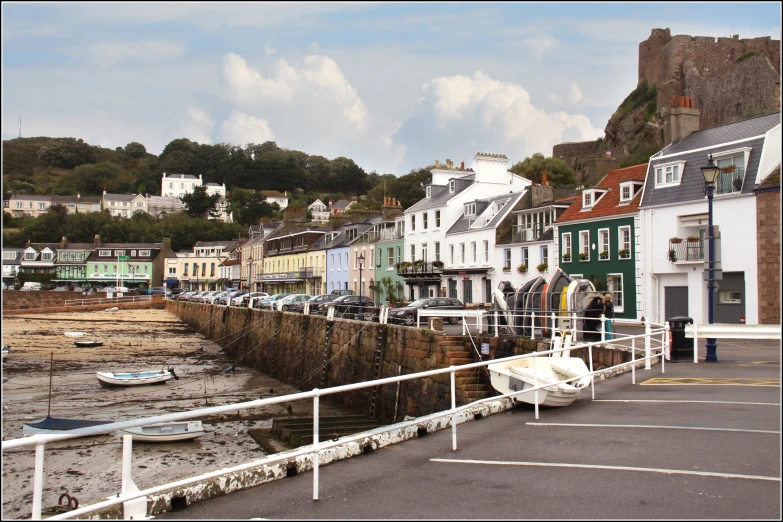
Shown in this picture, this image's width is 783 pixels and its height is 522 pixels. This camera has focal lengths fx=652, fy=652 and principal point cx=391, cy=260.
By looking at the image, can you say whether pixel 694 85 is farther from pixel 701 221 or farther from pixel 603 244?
pixel 701 221

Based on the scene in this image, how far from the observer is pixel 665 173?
3166 centimetres

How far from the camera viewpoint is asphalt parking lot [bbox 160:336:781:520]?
5984 millimetres

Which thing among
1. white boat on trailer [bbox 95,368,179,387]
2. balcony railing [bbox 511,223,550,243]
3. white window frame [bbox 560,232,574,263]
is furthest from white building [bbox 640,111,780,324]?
white boat on trailer [bbox 95,368,179,387]

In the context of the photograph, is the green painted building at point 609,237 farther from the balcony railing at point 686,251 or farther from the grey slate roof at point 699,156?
the balcony railing at point 686,251

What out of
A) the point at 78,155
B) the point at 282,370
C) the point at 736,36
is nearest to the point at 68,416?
the point at 282,370

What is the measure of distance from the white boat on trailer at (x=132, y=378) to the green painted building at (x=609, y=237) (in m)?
21.7

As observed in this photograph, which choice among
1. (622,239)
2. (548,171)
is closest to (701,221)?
(622,239)

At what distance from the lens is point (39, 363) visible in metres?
35.2

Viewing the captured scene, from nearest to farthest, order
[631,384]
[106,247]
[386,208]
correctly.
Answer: [631,384] < [386,208] < [106,247]

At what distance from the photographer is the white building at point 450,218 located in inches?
1763

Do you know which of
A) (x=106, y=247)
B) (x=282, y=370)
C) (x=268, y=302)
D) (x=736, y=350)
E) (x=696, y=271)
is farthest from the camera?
(x=106, y=247)

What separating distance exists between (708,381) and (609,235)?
69.7 feet

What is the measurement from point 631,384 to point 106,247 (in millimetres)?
101855

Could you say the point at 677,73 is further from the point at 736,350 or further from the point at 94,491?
the point at 94,491
